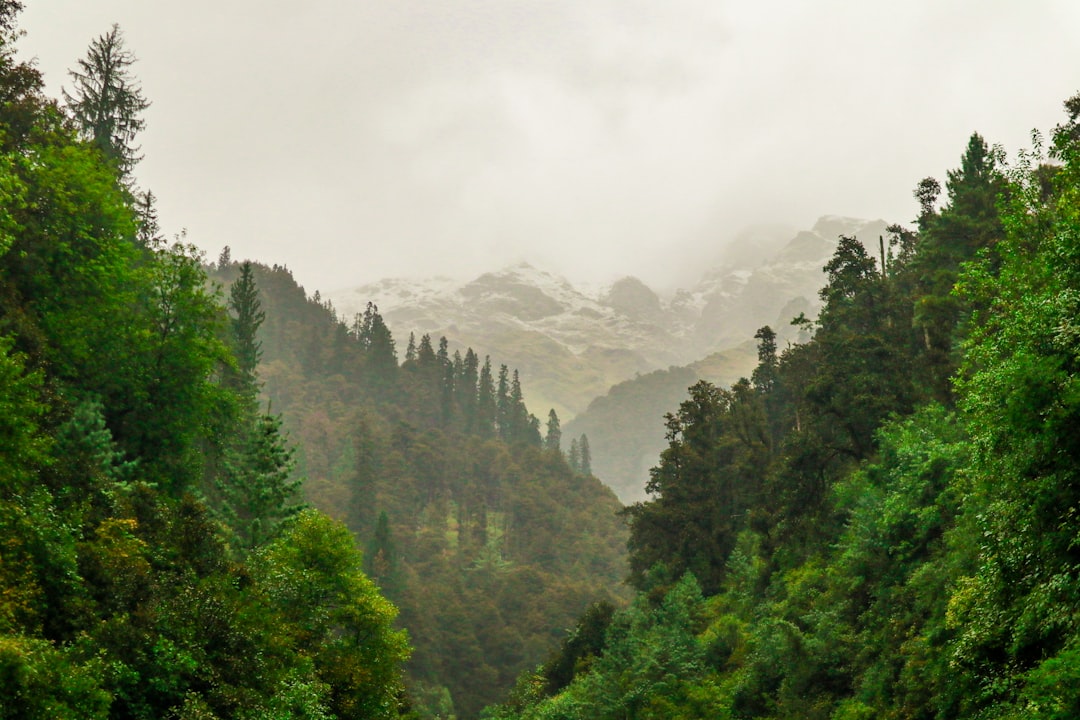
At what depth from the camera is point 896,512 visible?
28.5m

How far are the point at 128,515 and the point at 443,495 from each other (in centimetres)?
11895

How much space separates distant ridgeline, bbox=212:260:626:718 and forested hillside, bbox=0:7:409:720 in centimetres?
5128

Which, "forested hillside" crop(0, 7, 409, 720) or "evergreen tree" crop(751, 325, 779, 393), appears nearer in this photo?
"forested hillside" crop(0, 7, 409, 720)

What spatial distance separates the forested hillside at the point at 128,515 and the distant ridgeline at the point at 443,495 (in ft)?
168

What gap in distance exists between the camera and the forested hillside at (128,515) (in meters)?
19.0

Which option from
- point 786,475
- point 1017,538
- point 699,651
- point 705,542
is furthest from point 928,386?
point 1017,538

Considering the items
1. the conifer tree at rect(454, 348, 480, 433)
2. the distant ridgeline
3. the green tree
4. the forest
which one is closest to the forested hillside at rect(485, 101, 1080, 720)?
the forest

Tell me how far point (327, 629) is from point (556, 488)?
116m

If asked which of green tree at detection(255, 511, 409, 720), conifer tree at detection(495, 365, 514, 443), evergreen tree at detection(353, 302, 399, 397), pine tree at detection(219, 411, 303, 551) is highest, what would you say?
evergreen tree at detection(353, 302, 399, 397)

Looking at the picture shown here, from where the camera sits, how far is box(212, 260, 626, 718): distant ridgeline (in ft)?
329

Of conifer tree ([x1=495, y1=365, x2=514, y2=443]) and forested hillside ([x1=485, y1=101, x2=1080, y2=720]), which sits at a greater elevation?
conifer tree ([x1=495, y1=365, x2=514, y2=443])

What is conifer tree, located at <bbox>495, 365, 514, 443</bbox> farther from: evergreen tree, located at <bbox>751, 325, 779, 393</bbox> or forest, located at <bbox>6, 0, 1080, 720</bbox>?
forest, located at <bbox>6, 0, 1080, 720</bbox>

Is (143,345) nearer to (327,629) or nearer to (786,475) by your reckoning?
(327,629)

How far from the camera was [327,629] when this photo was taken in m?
31.3
